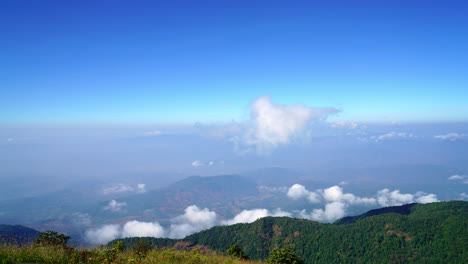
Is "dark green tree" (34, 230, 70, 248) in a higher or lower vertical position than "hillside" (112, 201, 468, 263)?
higher

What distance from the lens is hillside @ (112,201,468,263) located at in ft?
208

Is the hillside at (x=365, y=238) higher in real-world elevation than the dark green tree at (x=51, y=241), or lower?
lower

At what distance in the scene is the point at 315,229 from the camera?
284 feet

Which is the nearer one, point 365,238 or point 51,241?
point 51,241

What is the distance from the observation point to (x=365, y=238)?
248 ft

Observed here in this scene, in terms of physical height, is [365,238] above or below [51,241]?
below

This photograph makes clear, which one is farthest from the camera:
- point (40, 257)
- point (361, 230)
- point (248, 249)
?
point (248, 249)

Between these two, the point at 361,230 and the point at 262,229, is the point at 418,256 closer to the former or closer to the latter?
the point at 361,230

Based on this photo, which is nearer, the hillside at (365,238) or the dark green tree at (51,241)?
the dark green tree at (51,241)

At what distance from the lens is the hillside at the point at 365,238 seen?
2493 inches

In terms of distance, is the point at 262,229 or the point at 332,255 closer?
the point at 332,255

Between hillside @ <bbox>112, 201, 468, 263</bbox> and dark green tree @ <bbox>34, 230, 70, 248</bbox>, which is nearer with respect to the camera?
dark green tree @ <bbox>34, 230, 70, 248</bbox>

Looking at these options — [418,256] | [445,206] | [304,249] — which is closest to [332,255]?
[304,249]

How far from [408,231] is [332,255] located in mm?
26433
